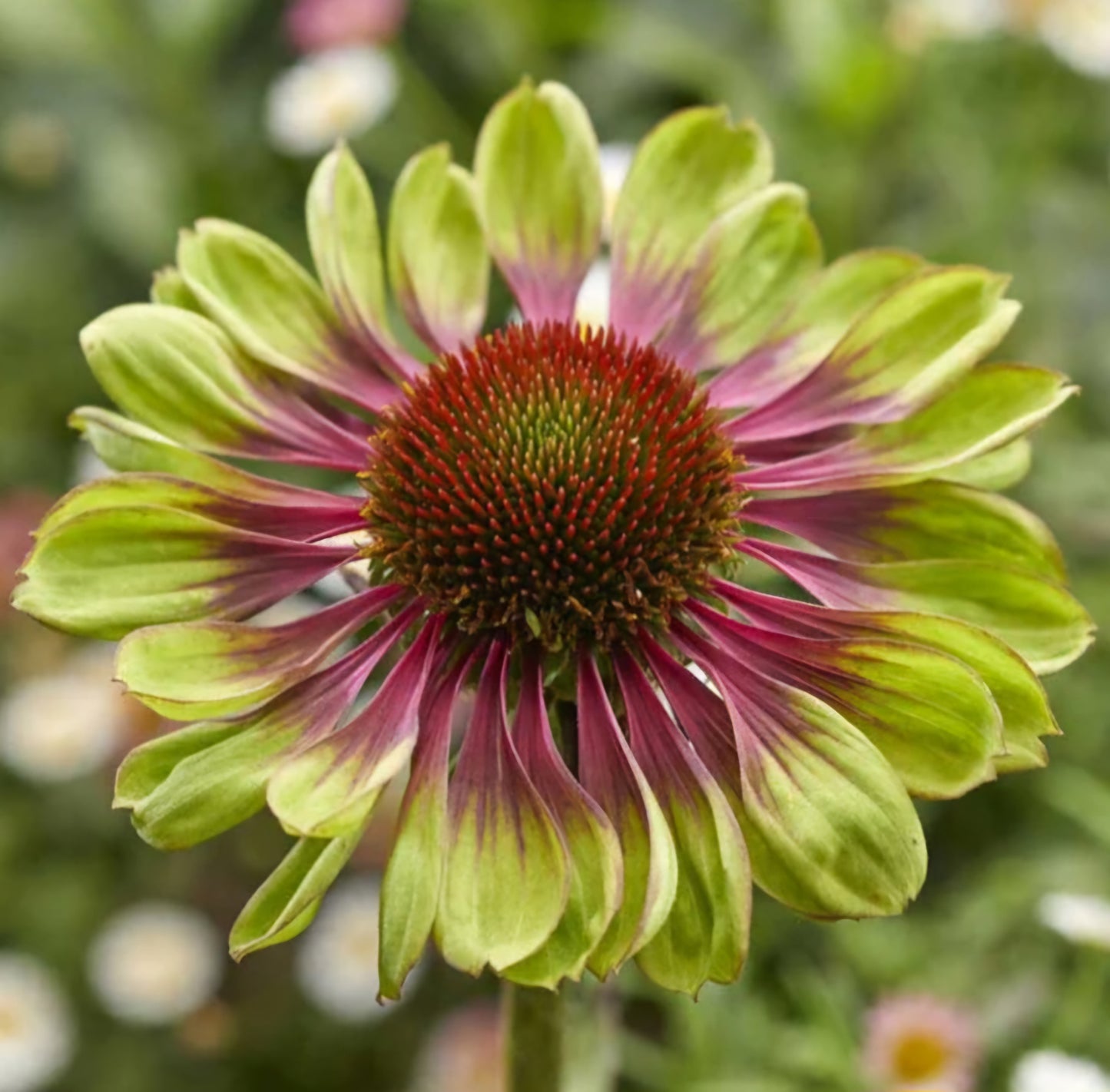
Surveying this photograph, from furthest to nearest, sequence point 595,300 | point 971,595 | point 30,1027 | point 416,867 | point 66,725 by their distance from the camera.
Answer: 1. point 66,725
2. point 30,1027
3. point 595,300
4. point 971,595
5. point 416,867

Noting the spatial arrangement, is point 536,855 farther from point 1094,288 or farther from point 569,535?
point 1094,288

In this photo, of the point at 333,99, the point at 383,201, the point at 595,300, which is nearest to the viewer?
the point at 595,300

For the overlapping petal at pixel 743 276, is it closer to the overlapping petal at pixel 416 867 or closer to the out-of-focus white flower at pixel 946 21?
the overlapping petal at pixel 416 867

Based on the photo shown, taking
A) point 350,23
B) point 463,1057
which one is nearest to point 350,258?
point 463,1057

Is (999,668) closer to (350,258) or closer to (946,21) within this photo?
(350,258)

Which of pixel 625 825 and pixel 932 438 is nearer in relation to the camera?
pixel 625 825

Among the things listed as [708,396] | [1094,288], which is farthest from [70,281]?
[708,396]

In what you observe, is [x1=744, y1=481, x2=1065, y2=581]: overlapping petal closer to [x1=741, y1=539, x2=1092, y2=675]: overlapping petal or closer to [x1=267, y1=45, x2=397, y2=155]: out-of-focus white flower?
[x1=741, y1=539, x2=1092, y2=675]: overlapping petal
